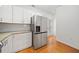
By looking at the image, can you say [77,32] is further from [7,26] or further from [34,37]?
[7,26]

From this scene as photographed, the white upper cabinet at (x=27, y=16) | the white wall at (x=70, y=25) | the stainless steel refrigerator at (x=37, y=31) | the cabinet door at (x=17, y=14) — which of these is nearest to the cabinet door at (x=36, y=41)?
the stainless steel refrigerator at (x=37, y=31)

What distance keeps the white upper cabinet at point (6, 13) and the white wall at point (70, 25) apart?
2326mm

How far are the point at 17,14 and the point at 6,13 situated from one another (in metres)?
0.40

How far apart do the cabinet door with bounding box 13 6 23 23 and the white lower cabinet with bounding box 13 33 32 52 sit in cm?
57

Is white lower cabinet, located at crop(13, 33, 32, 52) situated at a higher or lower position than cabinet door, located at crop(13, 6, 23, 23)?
lower

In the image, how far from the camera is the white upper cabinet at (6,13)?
1887 mm

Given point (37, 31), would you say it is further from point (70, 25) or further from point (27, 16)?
point (70, 25)

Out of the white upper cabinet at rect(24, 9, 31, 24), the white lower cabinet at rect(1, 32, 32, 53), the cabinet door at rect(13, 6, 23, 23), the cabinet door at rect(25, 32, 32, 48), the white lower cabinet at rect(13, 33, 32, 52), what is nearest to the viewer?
the white lower cabinet at rect(1, 32, 32, 53)

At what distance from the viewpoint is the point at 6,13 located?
6.49 feet

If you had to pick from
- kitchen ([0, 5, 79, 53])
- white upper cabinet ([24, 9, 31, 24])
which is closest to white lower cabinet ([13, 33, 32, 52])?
kitchen ([0, 5, 79, 53])

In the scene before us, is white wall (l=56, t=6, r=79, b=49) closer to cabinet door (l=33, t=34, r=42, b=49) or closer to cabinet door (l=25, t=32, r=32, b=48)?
cabinet door (l=33, t=34, r=42, b=49)

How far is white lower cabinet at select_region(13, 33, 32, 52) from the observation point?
1965 mm

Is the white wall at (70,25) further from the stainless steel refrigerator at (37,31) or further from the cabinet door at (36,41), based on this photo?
the cabinet door at (36,41)
